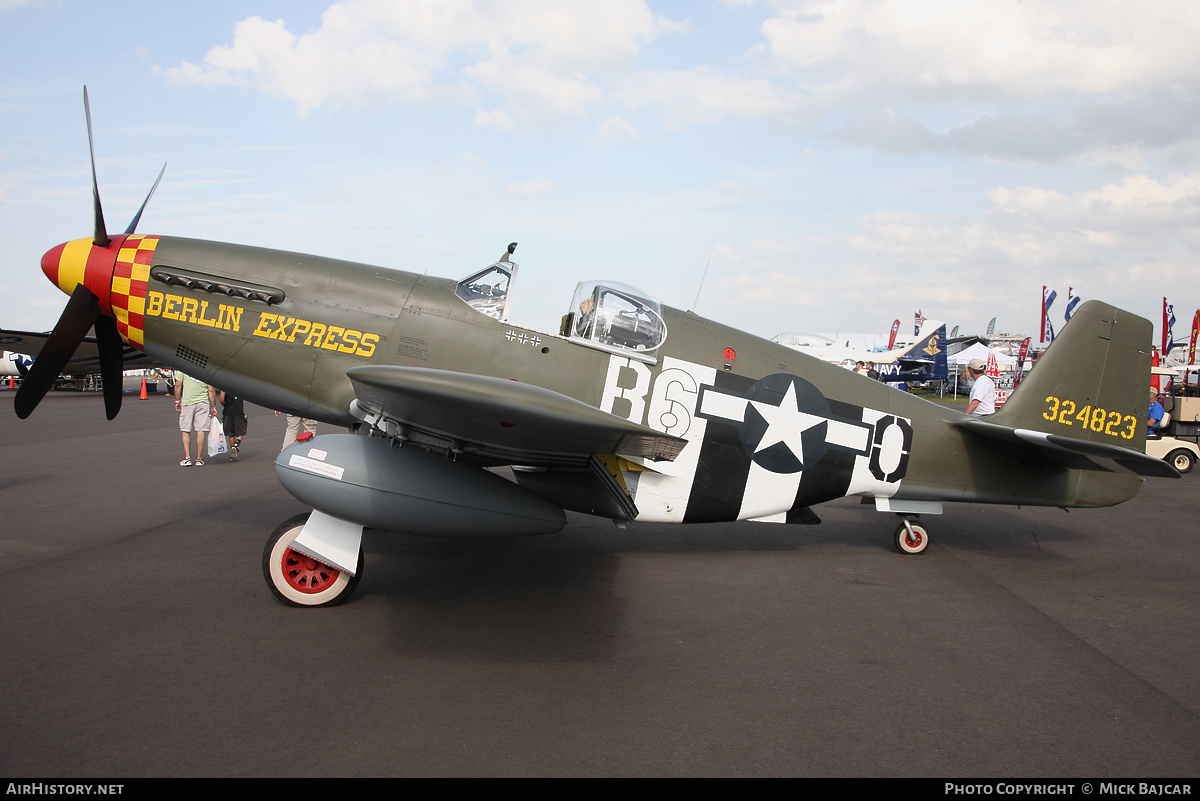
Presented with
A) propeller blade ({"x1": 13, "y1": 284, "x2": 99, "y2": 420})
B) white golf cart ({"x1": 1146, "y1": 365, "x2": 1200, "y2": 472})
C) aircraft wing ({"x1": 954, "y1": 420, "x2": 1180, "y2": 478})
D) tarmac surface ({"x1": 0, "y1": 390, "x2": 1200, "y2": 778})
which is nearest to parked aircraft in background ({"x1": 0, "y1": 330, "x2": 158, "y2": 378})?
propeller blade ({"x1": 13, "y1": 284, "x2": 99, "y2": 420})

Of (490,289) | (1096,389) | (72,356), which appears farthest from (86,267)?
(1096,389)

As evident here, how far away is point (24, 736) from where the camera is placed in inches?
117

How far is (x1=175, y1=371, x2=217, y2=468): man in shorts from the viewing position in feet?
35.0

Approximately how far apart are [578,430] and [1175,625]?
4.39 meters

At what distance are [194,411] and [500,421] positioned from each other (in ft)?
31.3

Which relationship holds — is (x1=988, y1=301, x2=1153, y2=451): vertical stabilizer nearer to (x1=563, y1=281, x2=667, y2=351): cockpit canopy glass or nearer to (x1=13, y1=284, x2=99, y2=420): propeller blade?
(x1=563, y1=281, x2=667, y2=351): cockpit canopy glass

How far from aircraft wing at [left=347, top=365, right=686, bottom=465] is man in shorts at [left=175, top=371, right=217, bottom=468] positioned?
749cm

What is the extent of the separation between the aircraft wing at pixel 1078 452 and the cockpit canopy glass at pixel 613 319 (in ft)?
10.1

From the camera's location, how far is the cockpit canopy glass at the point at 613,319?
17.6ft

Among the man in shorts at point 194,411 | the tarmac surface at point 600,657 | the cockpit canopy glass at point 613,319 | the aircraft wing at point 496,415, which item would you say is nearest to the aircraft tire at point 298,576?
the tarmac surface at point 600,657

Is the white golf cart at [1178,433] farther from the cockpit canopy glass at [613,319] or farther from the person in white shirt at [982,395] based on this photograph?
the cockpit canopy glass at [613,319]

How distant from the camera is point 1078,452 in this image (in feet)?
18.5

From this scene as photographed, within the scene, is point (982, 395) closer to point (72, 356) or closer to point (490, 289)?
point (490, 289)
